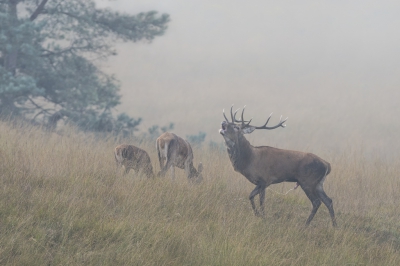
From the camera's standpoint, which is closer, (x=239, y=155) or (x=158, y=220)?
(x=158, y=220)

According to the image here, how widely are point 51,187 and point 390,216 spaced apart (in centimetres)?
595

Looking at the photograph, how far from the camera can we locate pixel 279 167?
9602 millimetres

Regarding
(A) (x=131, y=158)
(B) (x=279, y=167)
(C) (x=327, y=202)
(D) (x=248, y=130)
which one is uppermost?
(D) (x=248, y=130)

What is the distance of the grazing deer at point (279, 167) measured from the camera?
955 cm

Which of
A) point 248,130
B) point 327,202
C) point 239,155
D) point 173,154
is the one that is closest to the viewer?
point 327,202

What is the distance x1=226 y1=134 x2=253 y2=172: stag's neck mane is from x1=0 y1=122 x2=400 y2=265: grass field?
0.56 metres

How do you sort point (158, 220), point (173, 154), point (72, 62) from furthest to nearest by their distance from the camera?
1. point (72, 62)
2. point (173, 154)
3. point (158, 220)

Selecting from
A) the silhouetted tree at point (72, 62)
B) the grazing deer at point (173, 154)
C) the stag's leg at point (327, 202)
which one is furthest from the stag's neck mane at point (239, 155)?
the silhouetted tree at point (72, 62)

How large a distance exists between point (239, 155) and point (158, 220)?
253 centimetres

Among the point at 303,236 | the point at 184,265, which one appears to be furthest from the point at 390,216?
the point at 184,265

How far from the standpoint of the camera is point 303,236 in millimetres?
8328

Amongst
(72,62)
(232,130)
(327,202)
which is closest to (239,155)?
(232,130)

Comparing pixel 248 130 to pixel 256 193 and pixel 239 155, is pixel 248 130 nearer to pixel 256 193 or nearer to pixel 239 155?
pixel 239 155

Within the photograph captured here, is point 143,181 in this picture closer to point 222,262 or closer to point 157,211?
point 157,211
